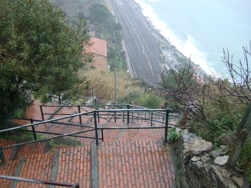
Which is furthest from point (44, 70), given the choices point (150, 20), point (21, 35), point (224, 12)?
point (224, 12)

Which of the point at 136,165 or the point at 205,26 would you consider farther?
the point at 205,26

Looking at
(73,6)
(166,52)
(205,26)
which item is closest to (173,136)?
(166,52)

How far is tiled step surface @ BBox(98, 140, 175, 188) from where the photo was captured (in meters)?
4.86

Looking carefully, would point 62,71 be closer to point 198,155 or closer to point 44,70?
point 44,70

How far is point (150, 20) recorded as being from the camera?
64250mm

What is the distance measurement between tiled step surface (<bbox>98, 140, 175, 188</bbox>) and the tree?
243 centimetres

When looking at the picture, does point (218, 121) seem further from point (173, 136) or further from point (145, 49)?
point (145, 49)

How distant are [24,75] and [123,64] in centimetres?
3661

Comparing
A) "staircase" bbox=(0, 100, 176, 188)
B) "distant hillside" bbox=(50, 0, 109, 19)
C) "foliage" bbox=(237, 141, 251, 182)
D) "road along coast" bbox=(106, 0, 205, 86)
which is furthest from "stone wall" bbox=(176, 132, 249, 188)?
"distant hillside" bbox=(50, 0, 109, 19)

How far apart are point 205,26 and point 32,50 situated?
5348 cm

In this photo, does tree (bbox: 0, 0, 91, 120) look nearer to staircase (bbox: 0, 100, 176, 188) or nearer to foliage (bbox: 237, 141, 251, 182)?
staircase (bbox: 0, 100, 176, 188)

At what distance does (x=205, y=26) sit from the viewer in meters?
53.8

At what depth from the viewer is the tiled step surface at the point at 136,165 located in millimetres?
4859

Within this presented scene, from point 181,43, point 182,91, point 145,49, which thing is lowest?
point 145,49
